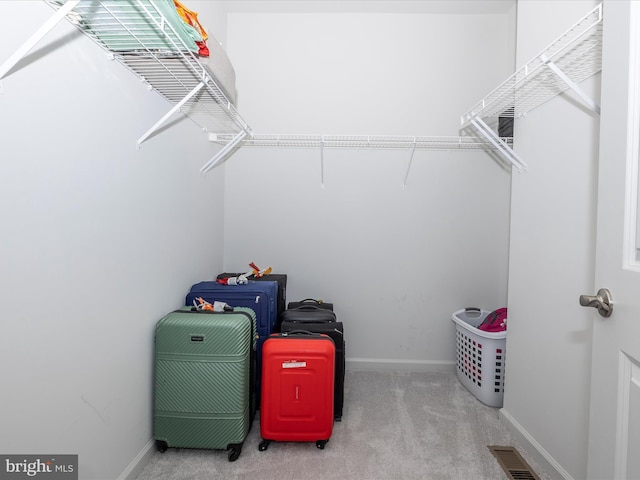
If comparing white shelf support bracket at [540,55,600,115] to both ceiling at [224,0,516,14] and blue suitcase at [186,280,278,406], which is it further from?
blue suitcase at [186,280,278,406]

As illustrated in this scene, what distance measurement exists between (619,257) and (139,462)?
1.98 metres

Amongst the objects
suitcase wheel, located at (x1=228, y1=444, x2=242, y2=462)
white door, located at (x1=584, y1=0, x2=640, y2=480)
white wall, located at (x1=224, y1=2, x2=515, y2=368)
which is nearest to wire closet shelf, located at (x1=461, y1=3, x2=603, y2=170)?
white door, located at (x1=584, y1=0, x2=640, y2=480)

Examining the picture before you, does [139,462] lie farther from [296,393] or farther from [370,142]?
[370,142]

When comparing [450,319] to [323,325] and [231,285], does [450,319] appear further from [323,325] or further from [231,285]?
[231,285]

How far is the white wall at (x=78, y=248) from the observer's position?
0.94 m

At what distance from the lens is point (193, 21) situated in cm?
134

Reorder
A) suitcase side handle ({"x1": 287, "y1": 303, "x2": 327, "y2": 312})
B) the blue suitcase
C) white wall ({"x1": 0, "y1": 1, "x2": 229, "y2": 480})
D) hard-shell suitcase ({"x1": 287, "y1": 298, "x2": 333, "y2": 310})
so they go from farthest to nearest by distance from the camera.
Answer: hard-shell suitcase ({"x1": 287, "y1": 298, "x2": 333, "y2": 310})
suitcase side handle ({"x1": 287, "y1": 303, "x2": 327, "y2": 312})
the blue suitcase
white wall ({"x1": 0, "y1": 1, "x2": 229, "y2": 480})

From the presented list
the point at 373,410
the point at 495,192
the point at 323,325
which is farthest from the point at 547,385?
the point at 495,192

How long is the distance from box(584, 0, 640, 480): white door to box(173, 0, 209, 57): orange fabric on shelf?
1364mm

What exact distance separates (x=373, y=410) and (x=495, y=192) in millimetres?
1841

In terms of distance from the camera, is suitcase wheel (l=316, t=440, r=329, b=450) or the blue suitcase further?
the blue suitcase

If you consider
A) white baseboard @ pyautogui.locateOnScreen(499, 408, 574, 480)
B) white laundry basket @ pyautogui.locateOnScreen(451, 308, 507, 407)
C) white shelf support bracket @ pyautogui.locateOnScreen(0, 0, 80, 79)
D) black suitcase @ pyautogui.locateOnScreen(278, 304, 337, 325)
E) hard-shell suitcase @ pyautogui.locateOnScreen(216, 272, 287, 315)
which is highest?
white shelf support bracket @ pyautogui.locateOnScreen(0, 0, 80, 79)

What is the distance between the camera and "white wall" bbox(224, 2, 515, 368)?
2.60 metres

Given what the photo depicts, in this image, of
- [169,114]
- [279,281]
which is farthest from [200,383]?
[169,114]
